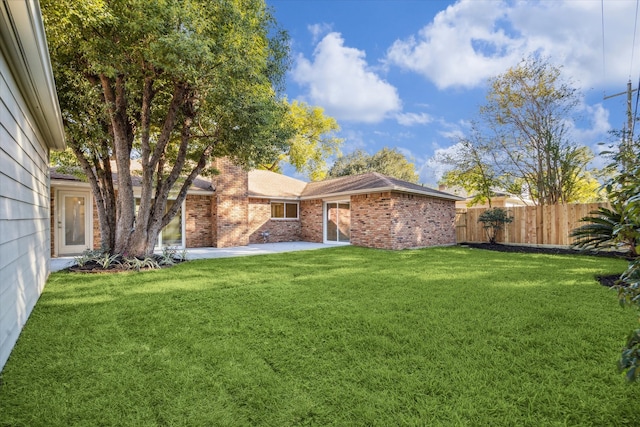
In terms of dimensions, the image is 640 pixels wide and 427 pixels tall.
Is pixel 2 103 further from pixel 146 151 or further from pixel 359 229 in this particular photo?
pixel 359 229

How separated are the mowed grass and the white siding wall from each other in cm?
30

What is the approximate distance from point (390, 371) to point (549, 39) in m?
16.6

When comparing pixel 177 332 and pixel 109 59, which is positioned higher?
pixel 109 59

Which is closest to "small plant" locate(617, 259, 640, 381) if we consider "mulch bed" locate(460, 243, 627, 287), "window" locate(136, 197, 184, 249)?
"mulch bed" locate(460, 243, 627, 287)

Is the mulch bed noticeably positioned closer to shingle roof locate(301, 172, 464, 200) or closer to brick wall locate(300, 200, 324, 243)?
shingle roof locate(301, 172, 464, 200)

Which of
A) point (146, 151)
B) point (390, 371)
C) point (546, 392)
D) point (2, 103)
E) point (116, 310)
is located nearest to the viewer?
point (546, 392)

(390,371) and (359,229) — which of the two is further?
(359,229)

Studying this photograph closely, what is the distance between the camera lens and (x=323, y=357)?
119 inches

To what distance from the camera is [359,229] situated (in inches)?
533

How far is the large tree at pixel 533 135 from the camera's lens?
45.6ft

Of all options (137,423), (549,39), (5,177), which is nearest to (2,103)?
(5,177)

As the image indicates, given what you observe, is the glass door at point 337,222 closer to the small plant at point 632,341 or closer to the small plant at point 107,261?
the small plant at point 107,261

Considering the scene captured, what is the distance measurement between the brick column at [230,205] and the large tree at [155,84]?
11.1ft

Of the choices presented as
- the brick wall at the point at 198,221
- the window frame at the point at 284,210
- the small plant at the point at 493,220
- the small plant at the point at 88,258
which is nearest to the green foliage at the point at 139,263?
the small plant at the point at 88,258
